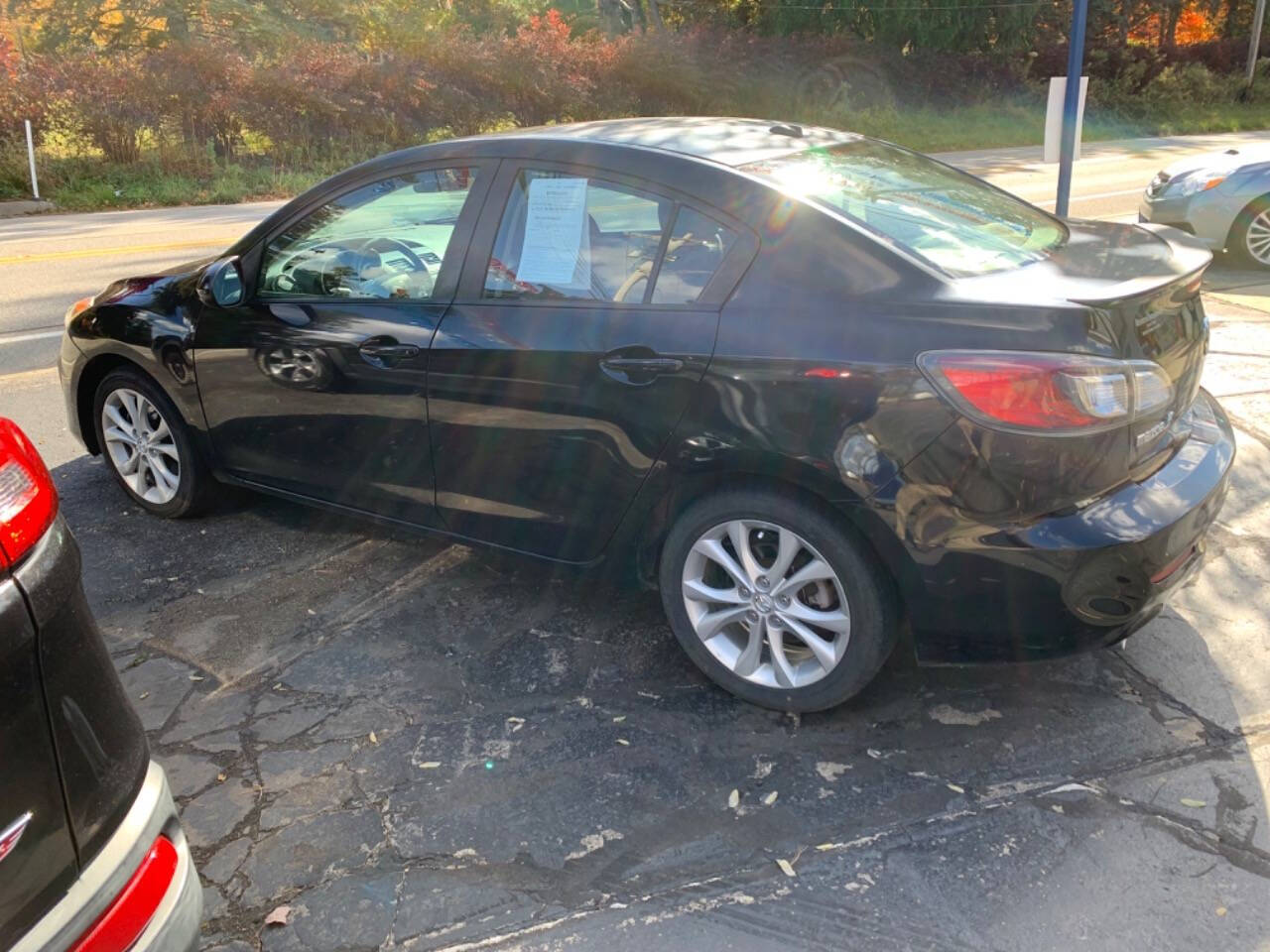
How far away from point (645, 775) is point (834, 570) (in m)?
0.76

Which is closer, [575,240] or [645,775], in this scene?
[645,775]

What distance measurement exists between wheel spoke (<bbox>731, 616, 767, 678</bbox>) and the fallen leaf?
4.52ft

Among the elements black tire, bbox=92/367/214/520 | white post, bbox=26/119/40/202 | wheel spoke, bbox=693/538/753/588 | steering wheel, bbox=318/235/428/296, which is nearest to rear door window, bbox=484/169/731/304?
steering wheel, bbox=318/235/428/296

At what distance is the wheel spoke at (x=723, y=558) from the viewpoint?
3.10 metres

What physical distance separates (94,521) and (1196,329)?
4.28 m

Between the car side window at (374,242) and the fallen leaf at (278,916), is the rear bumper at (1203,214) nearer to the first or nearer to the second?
the car side window at (374,242)

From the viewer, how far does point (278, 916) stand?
96.7 inches

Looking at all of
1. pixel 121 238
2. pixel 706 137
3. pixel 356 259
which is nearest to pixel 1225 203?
pixel 706 137

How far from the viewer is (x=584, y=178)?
132 inches

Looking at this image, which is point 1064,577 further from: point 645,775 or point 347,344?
point 347,344

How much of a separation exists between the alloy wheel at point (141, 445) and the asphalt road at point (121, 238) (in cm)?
270

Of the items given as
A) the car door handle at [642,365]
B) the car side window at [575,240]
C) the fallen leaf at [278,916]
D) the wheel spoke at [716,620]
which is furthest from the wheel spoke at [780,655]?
the fallen leaf at [278,916]

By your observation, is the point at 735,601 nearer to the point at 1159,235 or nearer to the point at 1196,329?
the point at 1196,329

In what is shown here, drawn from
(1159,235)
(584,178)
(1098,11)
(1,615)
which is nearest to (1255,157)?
(1159,235)
